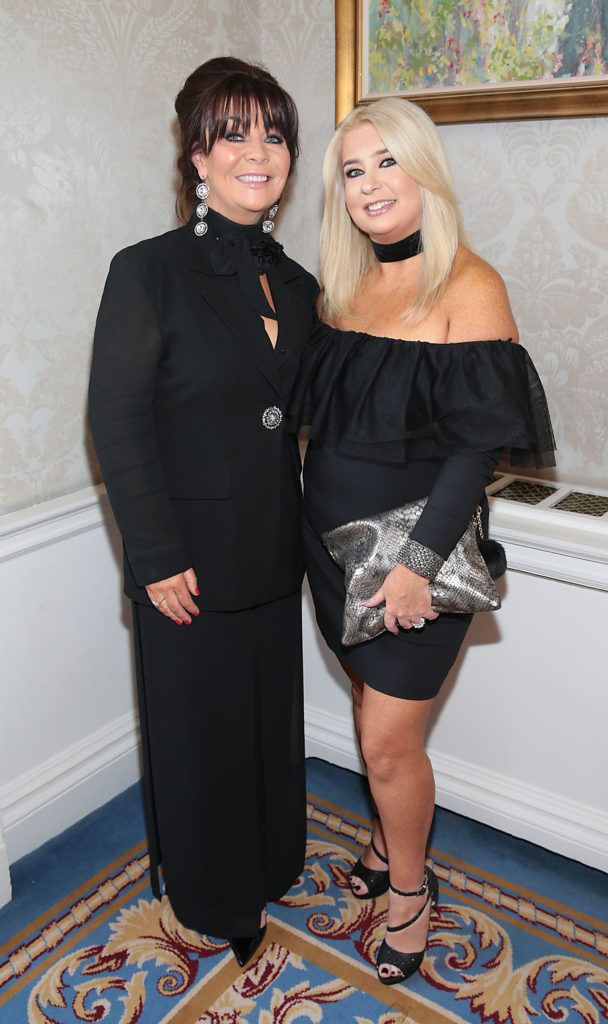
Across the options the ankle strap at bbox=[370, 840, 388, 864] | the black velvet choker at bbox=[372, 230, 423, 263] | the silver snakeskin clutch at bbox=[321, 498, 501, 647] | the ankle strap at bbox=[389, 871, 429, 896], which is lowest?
the ankle strap at bbox=[370, 840, 388, 864]

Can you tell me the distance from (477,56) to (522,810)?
1843 mm

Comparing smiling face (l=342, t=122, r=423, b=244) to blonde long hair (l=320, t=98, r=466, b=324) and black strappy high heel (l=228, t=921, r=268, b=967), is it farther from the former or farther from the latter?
black strappy high heel (l=228, t=921, r=268, b=967)

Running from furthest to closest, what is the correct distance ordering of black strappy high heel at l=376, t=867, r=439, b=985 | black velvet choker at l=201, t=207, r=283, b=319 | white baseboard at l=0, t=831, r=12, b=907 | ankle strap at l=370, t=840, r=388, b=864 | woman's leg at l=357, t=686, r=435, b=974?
1. ankle strap at l=370, t=840, r=388, b=864
2. white baseboard at l=0, t=831, r=12, b=907
3. black strappy high heel at l=376, t=867, r=439, b=985
4. woman's leg at l=357, t=686, r=435, b=974
5. black velvet choker at l=201, t=207, r=283, b=319

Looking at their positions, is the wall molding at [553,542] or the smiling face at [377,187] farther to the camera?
the wall molding at [553,542]

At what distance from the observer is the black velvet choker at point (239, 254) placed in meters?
1.70

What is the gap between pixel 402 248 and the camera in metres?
1.72

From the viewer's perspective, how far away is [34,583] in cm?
218

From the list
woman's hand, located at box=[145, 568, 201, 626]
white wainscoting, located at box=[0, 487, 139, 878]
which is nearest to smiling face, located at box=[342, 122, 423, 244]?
woman's hand, located at box=[145, 568, 201, 626]

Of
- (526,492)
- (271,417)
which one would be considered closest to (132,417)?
(271,417)

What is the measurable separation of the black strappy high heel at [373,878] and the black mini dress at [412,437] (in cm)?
62

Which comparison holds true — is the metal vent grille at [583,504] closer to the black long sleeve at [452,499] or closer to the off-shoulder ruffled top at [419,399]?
the off-shoulder ruffled top at [419,399]

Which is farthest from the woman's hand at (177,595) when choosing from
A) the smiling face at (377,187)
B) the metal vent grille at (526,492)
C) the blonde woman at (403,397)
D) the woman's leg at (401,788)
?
the metal vent grille at (526,492)

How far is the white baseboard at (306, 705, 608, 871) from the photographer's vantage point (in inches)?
87.1

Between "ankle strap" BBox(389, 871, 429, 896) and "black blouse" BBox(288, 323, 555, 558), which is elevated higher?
"black blouse" BBox(288, 323, 555, 558)
